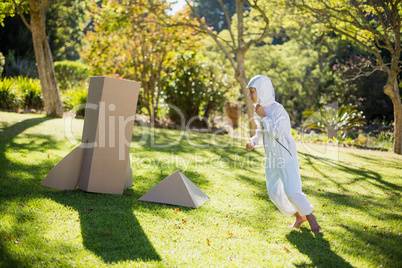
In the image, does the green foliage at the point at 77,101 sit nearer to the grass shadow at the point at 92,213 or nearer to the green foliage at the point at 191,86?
the green foliage at the point at 191,86

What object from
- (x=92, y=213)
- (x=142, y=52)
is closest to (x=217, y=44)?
(x=142, y=52)

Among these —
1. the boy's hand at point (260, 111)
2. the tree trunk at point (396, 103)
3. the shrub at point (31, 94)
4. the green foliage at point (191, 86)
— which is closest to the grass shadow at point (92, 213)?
the boy's hand at point (260, 111)

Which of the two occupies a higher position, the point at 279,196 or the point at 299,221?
the point at 279,196

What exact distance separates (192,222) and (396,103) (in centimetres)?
819

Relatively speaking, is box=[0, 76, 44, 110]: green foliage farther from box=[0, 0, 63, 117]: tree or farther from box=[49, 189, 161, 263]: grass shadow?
box=[49, 189, 161, 263]: grass shadow

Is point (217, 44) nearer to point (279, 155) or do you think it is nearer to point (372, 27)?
point (372, 27)

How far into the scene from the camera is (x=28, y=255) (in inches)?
115

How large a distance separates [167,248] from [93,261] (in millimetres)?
724

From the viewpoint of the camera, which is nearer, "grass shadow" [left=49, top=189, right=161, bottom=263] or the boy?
"grass shadow" [left=49, top=189, right=161, bottom=263]

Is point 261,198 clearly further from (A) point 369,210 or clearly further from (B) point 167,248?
(B) point 167,248

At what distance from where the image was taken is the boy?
12.7 ft

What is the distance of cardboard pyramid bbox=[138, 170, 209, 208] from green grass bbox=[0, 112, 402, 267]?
0.38 feet

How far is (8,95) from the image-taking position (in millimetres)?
11156

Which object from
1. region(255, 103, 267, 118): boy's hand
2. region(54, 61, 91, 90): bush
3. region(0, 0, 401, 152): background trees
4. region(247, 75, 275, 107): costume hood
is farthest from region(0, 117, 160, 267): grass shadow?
region(54, 61, 91, 90): bush
